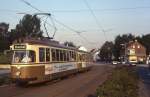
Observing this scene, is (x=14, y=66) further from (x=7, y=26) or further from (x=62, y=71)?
(x=7, y=26)

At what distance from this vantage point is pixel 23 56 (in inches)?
973

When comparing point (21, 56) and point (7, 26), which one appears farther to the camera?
point (7, 26)

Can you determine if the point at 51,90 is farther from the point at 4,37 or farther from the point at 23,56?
the point at 4,37

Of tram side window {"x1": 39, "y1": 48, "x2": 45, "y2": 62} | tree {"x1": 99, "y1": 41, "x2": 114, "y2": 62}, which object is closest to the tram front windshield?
tram side window {"x1": 39, "y1": 48, "x2": 45, "y2": 62}

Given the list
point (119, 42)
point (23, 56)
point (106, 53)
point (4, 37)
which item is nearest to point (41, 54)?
point (23, 56)

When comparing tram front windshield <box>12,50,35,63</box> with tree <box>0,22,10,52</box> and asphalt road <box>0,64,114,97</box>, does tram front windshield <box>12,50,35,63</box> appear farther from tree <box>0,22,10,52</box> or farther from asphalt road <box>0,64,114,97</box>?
tree <box>0,22,10,52</box>

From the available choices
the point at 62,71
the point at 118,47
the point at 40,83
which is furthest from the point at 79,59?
the point at 118,47

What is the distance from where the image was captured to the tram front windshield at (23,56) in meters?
24.5

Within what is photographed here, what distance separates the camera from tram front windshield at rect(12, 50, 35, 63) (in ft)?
80.4

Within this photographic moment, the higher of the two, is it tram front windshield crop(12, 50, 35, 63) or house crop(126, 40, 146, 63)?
house crop(126, 40, 146, 63)

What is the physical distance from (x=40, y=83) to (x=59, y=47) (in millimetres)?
4513

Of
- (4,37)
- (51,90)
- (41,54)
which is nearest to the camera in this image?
(51,90)

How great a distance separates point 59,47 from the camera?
1226 inches

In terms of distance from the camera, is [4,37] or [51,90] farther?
[4,37]
